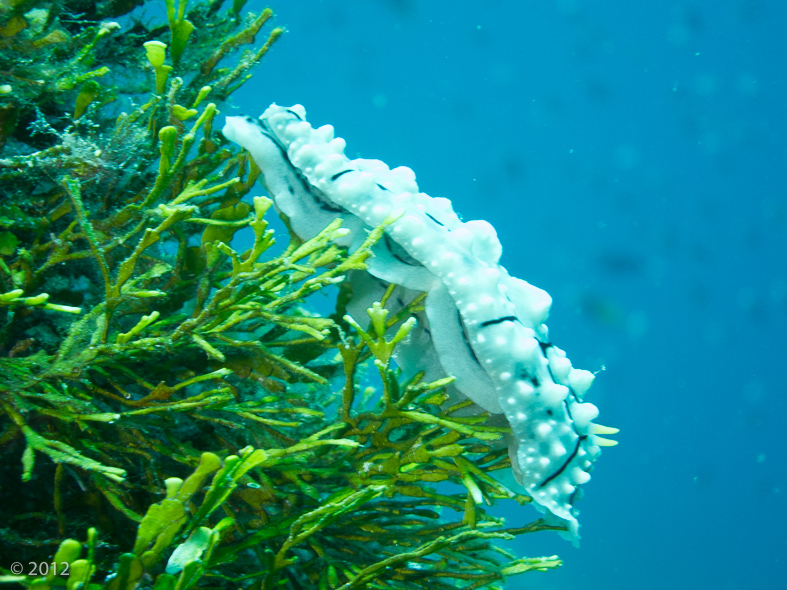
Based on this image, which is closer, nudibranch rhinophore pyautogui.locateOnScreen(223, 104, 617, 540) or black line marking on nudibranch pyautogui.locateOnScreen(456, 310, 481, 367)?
nudibranch rhinophore pyautogui.locateOnScreen(223, 104, 617, 540)

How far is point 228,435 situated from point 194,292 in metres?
0.73

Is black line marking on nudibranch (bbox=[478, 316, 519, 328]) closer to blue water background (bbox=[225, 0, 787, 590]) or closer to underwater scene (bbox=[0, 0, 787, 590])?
underwater scene (bbox=[0, 0, 787, 590])

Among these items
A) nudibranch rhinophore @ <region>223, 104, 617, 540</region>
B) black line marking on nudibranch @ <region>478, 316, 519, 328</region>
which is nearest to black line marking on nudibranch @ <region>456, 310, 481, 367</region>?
nudibranch rhinophore @ <region>223, 104, 617, 540</region>

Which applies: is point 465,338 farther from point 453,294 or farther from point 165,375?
point 165,375

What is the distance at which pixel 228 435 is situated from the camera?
235 cm

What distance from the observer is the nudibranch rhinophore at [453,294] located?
6.69 ft

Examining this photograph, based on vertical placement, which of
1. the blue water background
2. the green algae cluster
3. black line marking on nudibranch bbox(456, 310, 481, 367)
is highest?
the blue water background

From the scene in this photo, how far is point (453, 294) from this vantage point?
6.82 ft

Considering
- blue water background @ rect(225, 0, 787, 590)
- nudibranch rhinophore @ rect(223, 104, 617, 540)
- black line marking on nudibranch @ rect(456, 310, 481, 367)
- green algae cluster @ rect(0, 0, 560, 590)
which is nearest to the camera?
green algae cluster @ rect(0, 0, 560, 590)

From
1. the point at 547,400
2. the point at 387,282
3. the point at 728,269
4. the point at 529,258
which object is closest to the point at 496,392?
the point at 547,400

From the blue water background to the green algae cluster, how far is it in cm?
4152

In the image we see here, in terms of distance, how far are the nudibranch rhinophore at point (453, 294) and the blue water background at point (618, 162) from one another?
41.4 metres

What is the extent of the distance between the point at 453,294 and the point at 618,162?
50.2 meters

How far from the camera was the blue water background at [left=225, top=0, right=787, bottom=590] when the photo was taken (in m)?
42.3
